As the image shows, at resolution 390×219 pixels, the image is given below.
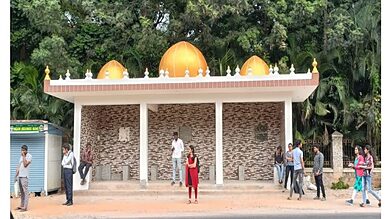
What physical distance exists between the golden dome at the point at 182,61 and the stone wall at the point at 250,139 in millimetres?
2137

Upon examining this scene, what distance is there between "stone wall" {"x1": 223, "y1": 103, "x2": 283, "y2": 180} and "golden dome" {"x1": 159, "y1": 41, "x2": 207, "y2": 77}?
2137 millimetres

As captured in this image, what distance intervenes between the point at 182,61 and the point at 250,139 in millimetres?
3759

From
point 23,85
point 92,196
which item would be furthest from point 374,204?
point 23,85

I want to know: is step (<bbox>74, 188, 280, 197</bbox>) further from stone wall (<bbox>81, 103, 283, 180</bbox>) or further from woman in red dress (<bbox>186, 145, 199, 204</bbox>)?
stone wall (<bbox>81, 103, 283, 180</bbox>)

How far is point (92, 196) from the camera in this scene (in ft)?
Result: 48.7

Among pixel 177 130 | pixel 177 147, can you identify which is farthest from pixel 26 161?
pixel 177 130

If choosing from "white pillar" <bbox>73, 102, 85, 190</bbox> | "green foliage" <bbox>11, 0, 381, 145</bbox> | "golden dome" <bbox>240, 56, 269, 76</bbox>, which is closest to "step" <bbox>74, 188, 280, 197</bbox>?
"white pillar" <bbox>73, 102, 85, 190</bbox>

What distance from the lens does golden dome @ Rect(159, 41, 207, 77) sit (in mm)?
16531

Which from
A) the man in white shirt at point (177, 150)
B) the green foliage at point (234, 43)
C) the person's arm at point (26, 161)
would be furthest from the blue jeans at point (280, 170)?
the person's arm at point (26, 161)

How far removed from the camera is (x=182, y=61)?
1662cm

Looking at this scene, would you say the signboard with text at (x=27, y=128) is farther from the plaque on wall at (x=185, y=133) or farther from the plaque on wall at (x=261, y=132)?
the plaque on wall at (x=261, y=132)

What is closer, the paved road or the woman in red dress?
the paved road

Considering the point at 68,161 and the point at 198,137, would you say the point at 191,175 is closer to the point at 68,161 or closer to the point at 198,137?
the point at 68,161
